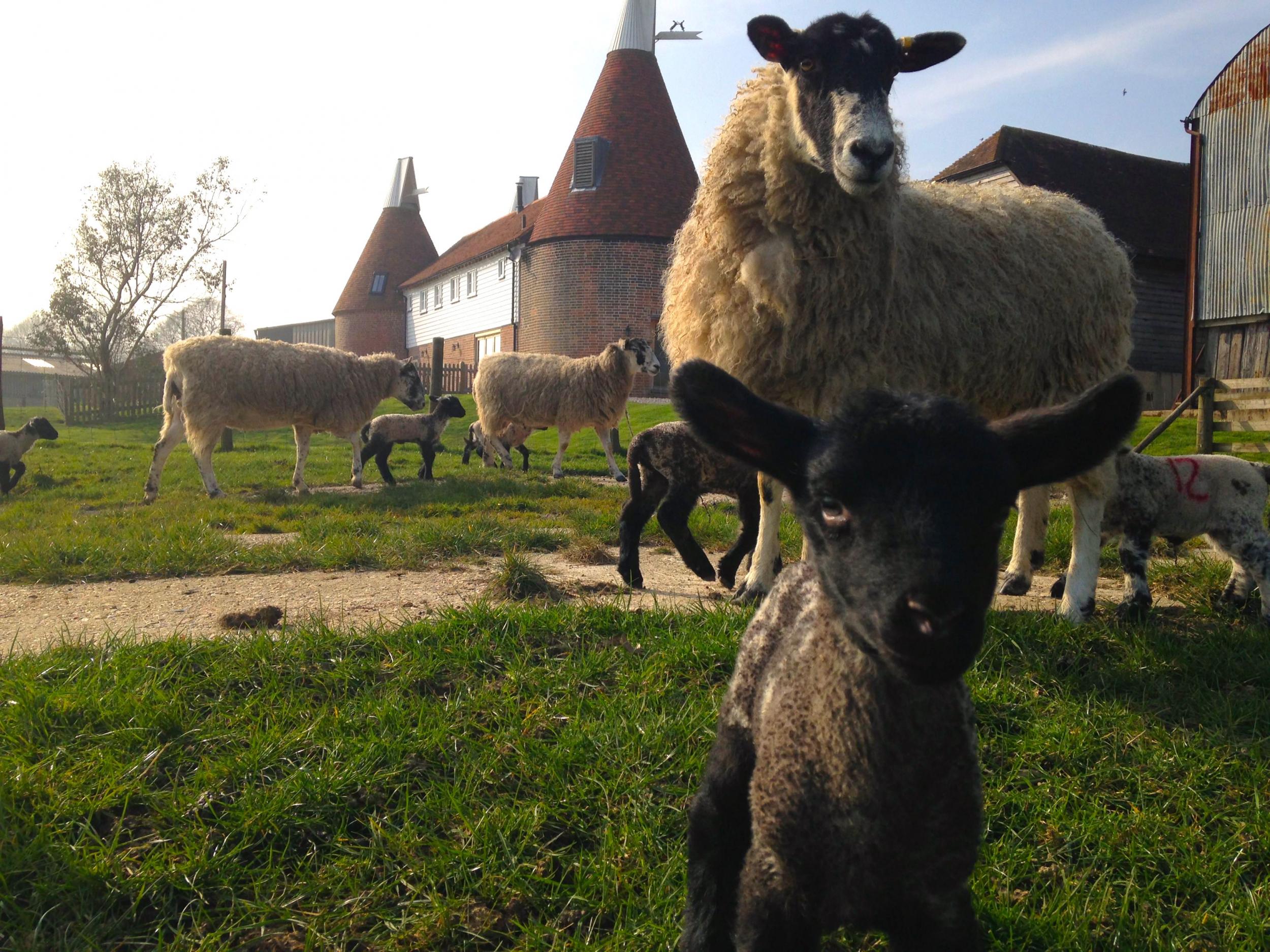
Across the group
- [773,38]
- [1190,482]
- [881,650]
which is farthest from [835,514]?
[1190,482]

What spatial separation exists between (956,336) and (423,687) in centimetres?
335

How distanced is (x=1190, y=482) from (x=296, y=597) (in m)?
5.29

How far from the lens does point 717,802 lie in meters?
1.95

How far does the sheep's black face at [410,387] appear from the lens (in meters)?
14.2

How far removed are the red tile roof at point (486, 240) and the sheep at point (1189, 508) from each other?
107ft

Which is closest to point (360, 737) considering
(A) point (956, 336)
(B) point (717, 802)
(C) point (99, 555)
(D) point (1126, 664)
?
(B) point (717, 802)

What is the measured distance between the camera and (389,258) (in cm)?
5056

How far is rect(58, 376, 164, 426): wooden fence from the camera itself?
3228cm

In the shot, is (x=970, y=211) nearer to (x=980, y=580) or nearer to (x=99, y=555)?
(x=980, y=580)

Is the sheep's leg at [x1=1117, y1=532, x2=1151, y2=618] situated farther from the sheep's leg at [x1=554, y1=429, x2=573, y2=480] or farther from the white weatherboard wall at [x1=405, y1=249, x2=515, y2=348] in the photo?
the white weatherboard wall at [x1=405, y1=249, x2=515, y2=348]

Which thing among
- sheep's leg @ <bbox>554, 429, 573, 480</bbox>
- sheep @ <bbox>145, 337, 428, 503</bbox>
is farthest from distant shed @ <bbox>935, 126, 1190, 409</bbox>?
sheep @ <bbox>145, 337, 428, 503</bbox>

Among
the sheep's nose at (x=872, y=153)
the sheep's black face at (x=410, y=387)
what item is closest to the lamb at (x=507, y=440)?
the sheep's black face at (x=410, y=387)

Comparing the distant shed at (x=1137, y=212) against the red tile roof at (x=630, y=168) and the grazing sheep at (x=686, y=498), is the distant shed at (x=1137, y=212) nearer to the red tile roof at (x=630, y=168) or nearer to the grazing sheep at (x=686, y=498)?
the red tile roof at (x=630, y=168)

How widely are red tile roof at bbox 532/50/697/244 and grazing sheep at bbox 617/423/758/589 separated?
26.3 m
